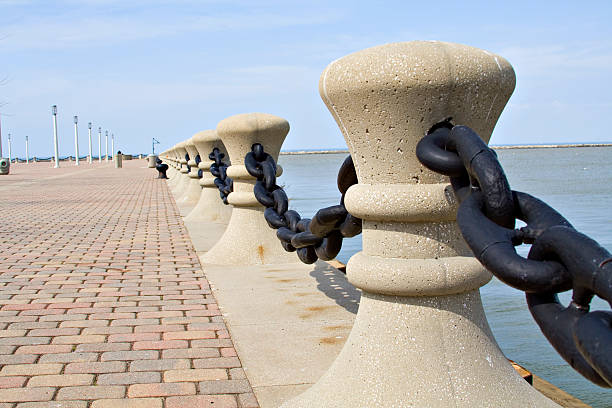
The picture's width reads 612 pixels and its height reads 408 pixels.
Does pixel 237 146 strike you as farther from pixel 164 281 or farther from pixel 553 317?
pixel 553 317

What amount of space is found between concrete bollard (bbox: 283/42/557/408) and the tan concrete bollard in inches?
127

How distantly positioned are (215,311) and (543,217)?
113 inches

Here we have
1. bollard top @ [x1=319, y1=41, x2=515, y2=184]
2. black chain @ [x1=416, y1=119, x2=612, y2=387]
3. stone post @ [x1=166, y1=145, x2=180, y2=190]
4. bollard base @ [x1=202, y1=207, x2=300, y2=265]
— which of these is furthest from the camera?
stone post @ [x1=166, y1=145, x2=180, y2=190]

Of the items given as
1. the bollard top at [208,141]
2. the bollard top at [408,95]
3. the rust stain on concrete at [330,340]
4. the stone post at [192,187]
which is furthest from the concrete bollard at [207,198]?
the bollard top at [408,95]

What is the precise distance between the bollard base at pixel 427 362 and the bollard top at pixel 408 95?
45 centimetres

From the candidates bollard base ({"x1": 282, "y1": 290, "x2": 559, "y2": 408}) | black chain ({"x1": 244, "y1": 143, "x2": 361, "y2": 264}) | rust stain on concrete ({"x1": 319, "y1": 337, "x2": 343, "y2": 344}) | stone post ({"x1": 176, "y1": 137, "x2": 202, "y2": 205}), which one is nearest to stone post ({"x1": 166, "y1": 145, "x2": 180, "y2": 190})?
stone post ({"x1": 176, "y1": 137, "x2": 202, "y2": 205})

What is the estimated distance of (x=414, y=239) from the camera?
7.45 ft

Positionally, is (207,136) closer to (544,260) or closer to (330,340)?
(330,340)

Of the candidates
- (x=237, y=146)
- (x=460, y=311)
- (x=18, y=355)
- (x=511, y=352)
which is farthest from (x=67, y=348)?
(x=511, y=352)

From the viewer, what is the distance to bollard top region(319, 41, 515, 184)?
6.98 ft

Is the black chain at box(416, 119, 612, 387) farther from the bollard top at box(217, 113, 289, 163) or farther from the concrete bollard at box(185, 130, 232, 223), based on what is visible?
the concrete bollard at box(185, 130, 232, 223)

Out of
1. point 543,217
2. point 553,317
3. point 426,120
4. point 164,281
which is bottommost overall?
point 164,281

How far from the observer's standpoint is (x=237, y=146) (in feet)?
18.5

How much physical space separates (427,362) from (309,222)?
1500 millimetres
